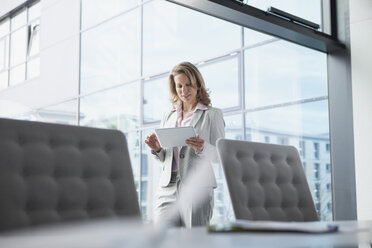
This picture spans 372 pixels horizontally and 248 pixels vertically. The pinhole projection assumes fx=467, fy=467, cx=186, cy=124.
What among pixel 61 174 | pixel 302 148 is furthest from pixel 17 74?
pixel 61 174

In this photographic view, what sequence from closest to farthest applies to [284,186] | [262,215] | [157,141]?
[262,215]
[284,186]
[157,141]

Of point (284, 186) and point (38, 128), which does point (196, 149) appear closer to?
point (284, 186)

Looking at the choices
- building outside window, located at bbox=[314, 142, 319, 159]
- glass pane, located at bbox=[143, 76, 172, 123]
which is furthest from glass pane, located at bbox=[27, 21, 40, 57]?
building outside window, located at bbox=[314, 142, 319, 159]

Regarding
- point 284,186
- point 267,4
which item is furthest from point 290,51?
point 284,186

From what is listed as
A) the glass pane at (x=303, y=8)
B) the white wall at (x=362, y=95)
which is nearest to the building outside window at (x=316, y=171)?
the white wall at (x=362, y=95)

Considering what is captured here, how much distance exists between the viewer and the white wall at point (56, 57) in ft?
20.8

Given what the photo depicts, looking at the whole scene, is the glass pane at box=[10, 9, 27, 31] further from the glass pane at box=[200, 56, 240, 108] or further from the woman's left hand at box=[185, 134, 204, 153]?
the woman's left hand at box=[185, 134, 204, 153]

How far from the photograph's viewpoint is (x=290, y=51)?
14.6ft

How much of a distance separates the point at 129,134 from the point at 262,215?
4.78 m

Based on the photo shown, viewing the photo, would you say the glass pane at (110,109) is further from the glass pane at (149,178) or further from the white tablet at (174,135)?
the white tablet at (174,135)

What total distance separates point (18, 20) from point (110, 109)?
174cm

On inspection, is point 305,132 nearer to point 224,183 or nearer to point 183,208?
point 224,183

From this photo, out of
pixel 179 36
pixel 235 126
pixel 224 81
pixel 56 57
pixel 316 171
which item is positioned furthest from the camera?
pixel 56 57

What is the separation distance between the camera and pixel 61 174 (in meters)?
1.21
